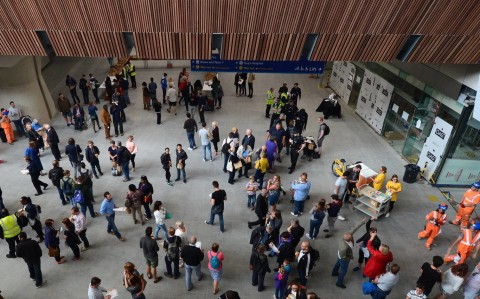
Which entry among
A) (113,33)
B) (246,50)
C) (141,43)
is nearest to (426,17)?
(246,50)

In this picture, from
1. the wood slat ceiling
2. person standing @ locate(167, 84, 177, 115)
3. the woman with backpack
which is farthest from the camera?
person standing @ locate(167, 84, 177, 115)

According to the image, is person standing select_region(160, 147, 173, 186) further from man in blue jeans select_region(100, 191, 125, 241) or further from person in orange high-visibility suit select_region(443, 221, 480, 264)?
person in orange high-visibility suit select_region(443, 221, 480, 264)

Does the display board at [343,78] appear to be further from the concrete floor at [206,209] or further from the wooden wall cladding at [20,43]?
the wooden wall cladding at [20,43]

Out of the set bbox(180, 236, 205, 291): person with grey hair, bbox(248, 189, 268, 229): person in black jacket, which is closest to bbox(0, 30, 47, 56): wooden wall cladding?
bbox(180, 236, 205, 291): person with grey hair

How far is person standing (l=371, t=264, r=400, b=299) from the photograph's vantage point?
6.50 m

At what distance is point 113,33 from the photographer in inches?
344

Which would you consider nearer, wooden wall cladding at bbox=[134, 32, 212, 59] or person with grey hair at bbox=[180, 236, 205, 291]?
person with grey hair at bbox=[180, 236, 205, 291]

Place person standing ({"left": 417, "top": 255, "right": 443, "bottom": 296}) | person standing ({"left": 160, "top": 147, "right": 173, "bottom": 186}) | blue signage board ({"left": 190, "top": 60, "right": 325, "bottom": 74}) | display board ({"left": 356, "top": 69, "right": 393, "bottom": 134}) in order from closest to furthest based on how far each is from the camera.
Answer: person standing ({"left": 417, "top": 255, "right": 443, "bottom": 296}) < person standing ({"left": 160, "top": 147, "right": 173, "bottom": 186}) < blue signage board ({"left": 190, "top": 60, "right": 325, "bottom": 74}) < display board ({"left": 356, "top": 69, "right": 393, "bottom": 134})

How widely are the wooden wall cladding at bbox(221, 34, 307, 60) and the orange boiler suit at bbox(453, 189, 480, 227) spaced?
598 centimetres

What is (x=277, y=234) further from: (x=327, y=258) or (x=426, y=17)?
(x=426, y=17)

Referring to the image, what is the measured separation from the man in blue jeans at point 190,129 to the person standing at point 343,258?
658cm

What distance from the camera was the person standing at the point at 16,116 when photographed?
1263 centimetres

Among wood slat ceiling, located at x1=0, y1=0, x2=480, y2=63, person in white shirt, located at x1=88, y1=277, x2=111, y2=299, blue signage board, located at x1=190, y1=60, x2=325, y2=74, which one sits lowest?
person in white shirt, located at x1=88, y1=277, x2=111, y2=299

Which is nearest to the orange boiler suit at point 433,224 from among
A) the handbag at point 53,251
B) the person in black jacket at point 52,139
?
the handbag at point 53,251
